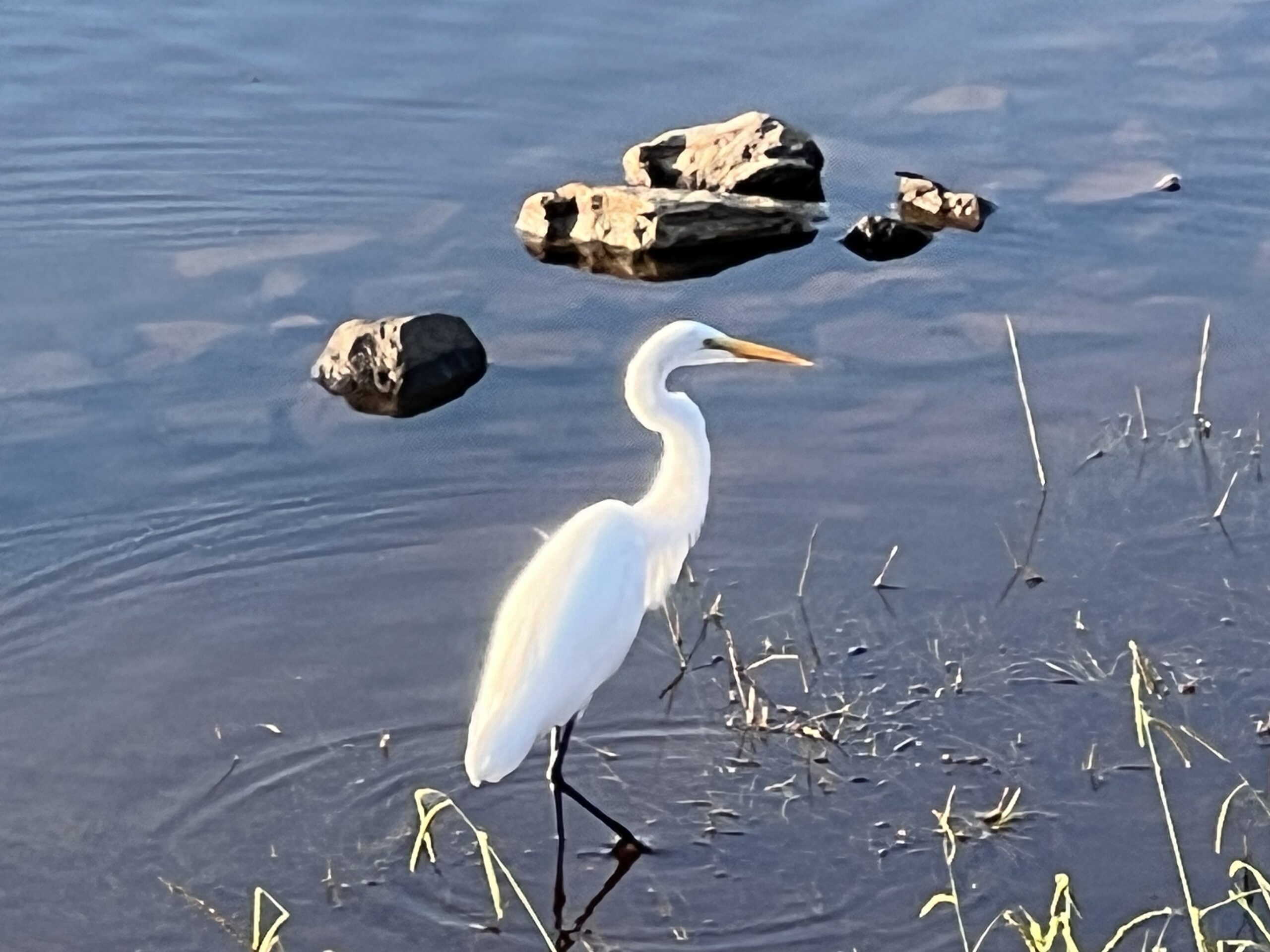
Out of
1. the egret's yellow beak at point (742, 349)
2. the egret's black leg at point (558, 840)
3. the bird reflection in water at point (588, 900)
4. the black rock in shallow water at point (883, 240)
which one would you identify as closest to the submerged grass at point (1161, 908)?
the bird reflection in water at point (588, 900)

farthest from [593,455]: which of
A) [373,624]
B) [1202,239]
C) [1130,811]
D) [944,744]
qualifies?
[1202,239]

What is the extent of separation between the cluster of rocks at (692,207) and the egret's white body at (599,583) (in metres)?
2.75

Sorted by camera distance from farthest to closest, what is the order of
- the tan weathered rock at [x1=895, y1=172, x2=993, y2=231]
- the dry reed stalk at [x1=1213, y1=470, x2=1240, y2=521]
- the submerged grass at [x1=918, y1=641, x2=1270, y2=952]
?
the tan weathered rock at [x1=895, y1=172, x2=993, y2=231] → the dry reed stalk at [x1=1213, y1=470, x2=1240, y2=521] → the submerged grass at [x1=918, y1=641, x2=1270, y2=952]

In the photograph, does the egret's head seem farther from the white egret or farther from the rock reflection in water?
the rock reflection in water

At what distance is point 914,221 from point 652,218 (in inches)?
39.6

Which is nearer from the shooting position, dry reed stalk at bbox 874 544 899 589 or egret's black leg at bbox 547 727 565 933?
egret's black leg at bbox 547 727 565 933

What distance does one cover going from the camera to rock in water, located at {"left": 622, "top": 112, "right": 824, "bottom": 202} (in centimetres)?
765

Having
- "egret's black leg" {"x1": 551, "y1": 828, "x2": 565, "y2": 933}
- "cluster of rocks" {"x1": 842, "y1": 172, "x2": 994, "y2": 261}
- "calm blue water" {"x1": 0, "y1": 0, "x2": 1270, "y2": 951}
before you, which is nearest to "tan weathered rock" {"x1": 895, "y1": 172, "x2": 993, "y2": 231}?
"cluster of rocks" {"x1": 842, "y1": 172, "x2": 994, "y2": 261}

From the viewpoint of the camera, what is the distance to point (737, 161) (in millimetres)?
7707

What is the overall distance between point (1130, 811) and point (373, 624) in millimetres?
1967

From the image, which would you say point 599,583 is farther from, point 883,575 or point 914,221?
point 914,221

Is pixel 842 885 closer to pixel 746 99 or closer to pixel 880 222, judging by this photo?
pixel 880 222

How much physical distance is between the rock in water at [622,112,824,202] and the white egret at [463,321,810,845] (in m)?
3.08

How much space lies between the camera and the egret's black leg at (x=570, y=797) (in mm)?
4383
